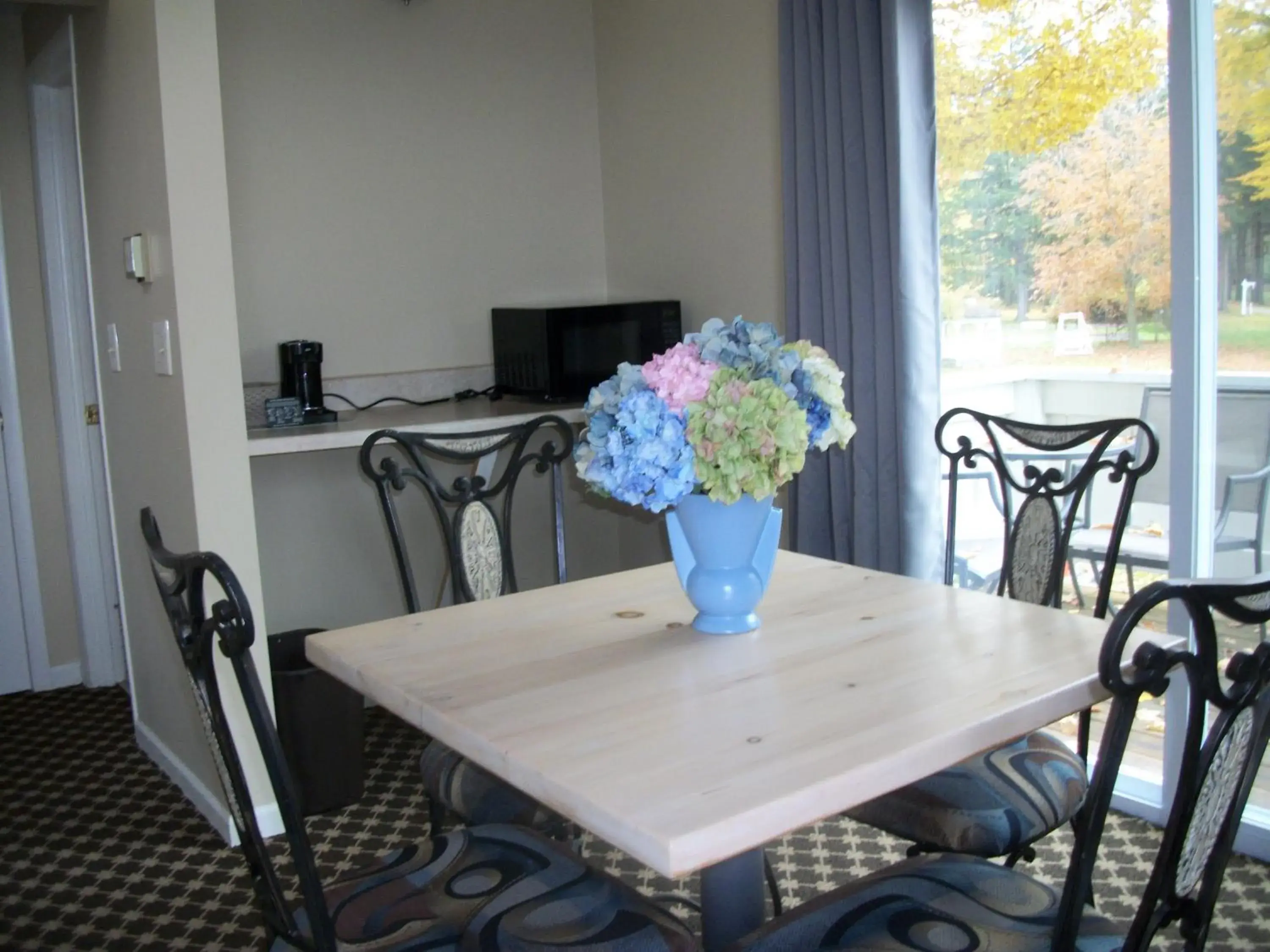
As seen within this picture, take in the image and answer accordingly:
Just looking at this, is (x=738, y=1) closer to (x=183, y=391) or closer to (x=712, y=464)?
(x=183, y=391)

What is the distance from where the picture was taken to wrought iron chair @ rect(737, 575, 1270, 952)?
1131mm

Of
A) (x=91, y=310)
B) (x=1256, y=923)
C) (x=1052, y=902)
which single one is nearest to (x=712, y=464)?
(x=1052, y=902)

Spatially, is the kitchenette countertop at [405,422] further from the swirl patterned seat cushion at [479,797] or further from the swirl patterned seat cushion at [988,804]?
the swirl patterned seat cushion at [988,804]

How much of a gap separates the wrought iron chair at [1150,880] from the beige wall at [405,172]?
2.46 metres

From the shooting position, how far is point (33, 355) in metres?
3.89

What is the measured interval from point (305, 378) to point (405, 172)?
78cm

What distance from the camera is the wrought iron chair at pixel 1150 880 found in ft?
3.71

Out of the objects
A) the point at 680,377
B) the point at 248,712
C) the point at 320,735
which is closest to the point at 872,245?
the point at 680,377

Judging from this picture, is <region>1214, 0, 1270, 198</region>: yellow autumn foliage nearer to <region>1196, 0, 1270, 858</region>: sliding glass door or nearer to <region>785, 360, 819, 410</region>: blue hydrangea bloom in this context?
<region>1196, 0, 1270, 858</region>: sliding glass door

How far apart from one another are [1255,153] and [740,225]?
139 centimetres

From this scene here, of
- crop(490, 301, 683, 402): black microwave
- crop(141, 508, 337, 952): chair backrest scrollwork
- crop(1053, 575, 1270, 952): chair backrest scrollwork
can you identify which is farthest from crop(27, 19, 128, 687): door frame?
crop(1053, 575, 1270, 952): chair backrest scrollwork

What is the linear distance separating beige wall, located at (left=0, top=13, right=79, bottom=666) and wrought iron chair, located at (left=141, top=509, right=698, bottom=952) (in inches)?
104

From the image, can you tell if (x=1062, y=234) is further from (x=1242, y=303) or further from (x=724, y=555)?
(x=724, y=555)

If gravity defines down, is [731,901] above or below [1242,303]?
below
